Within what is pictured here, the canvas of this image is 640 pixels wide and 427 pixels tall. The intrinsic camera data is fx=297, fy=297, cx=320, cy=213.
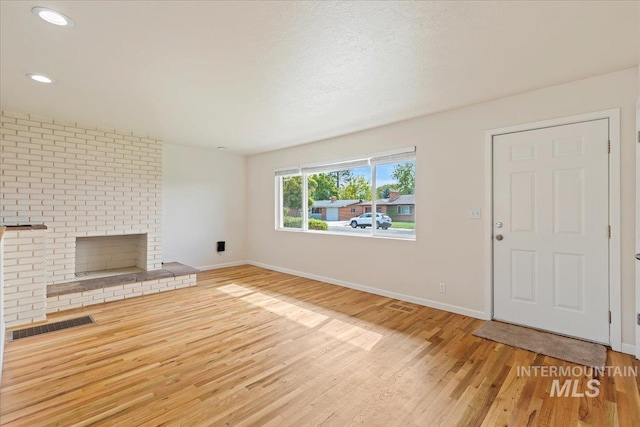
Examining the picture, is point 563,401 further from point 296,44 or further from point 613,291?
point 296,44

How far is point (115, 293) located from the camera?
4062 mm

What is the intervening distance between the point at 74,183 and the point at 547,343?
601cm

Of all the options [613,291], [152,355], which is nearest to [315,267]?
[152,355]

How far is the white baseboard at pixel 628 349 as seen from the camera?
247 cm

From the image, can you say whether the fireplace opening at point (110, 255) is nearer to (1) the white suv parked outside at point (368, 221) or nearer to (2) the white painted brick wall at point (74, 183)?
(2) the white painted brick wall at point (74, 183)

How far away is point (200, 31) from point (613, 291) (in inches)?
154

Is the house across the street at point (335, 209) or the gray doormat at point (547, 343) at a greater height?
the house across the street at point (335, 209)

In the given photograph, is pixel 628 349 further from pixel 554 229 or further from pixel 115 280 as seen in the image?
pixel 115 280

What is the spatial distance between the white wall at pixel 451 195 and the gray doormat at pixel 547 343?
0.94ft

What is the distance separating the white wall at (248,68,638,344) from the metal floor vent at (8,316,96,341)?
3.20m

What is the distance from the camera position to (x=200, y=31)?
1.99 meters
